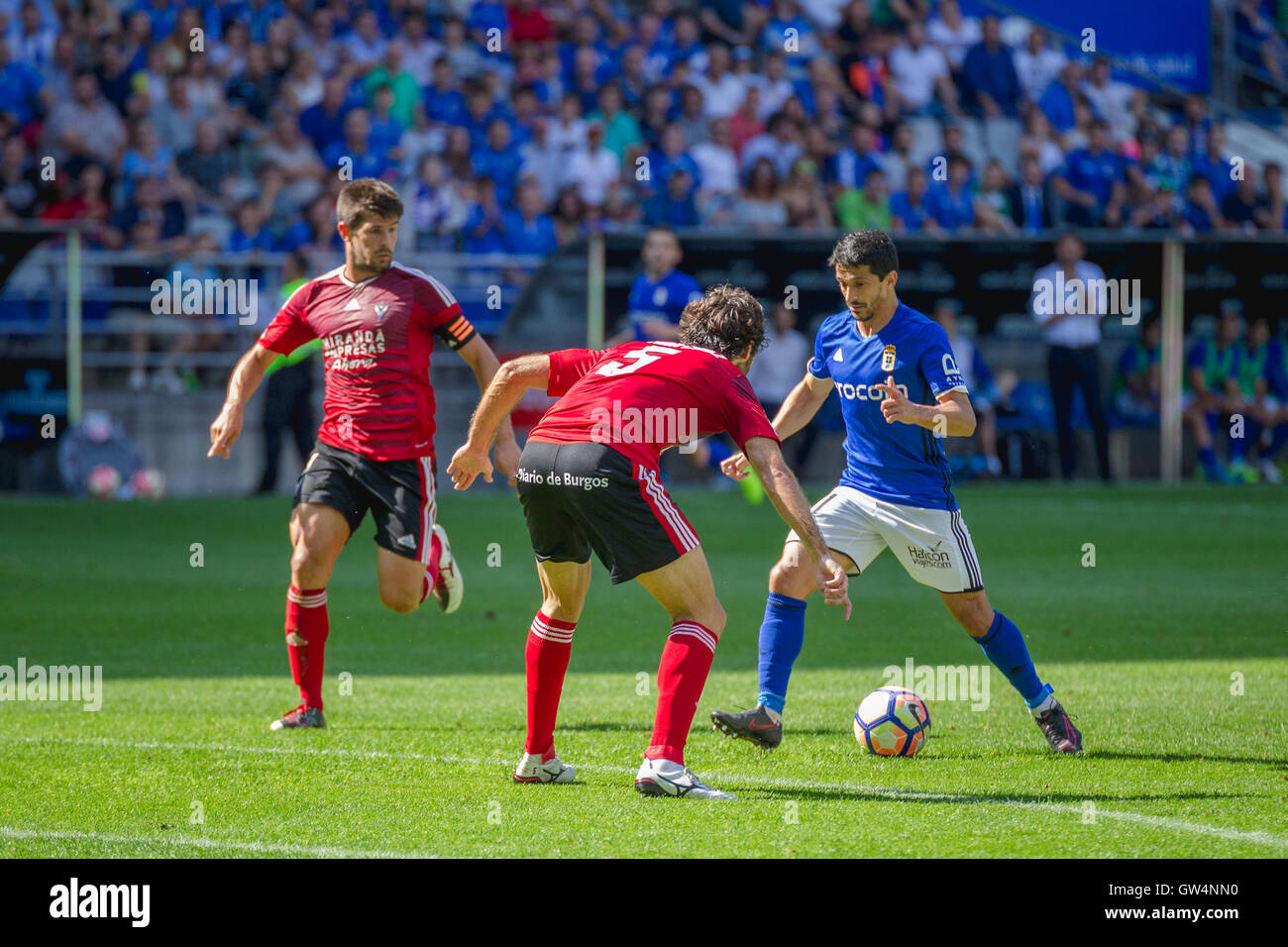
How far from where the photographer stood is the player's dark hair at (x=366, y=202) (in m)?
6.90

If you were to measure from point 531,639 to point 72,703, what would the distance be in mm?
2789

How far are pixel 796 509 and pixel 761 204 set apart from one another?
14.2 meters

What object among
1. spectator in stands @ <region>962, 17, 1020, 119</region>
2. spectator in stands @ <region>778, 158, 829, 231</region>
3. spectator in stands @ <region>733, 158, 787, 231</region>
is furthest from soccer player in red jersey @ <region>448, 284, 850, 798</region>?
spectator in stands @ <region>962, 17, 1020, 119</region>

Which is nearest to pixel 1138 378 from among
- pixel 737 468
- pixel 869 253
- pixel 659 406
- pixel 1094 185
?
pixel 1094 185

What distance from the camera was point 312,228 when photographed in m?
18.3

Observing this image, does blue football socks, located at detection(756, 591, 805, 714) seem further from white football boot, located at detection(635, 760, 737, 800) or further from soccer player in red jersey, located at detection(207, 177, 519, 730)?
soccer player in red jersey, located at detection(207, 177, 519, 730)

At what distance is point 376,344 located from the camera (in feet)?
23.1

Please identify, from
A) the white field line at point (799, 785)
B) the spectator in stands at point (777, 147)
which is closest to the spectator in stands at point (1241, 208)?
the spectator in stands at point (777, 147)

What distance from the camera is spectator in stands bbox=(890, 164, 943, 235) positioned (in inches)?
764

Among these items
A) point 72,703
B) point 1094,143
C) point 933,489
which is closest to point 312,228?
point 1094,143

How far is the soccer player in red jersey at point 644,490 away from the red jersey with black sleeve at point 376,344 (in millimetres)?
1429

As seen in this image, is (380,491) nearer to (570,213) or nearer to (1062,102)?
(570,213)

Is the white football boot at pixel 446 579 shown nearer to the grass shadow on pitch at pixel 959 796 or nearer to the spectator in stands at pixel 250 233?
the grass shadow on pitch at pixel 959 796
